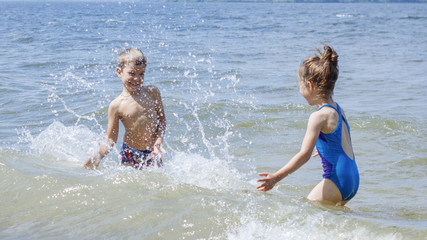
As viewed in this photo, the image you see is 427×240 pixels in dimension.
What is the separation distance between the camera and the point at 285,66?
46.6 ft

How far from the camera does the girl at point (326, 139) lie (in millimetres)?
3565

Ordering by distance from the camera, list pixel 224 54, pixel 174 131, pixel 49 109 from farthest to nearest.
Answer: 1. pixel 224 54
2. pixel 49 109
3. pixel 174 131

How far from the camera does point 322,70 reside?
11.8 feet

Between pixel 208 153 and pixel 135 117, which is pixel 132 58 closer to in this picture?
pixel 135 117

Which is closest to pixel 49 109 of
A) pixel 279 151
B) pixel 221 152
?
pixel 221 152

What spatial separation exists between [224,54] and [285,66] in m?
3.22

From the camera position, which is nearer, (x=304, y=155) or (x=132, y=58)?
(x=304, y=155)

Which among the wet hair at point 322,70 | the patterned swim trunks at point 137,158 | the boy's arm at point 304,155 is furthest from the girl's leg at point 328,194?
the patterned swim trunks at point 137,158

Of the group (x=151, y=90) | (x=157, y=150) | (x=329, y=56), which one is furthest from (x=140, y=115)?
(x=329, y=56)

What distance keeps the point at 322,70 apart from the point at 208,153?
317cm

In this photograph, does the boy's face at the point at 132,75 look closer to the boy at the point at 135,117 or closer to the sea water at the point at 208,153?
the boy at the point at 135,117

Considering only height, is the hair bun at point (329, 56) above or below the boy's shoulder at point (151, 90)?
above

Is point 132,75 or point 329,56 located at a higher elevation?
point 329,56

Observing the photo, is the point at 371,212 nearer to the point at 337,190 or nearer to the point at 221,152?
the point at 337,190
